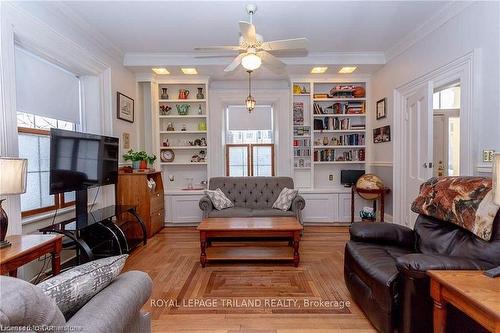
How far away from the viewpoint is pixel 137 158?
448cm

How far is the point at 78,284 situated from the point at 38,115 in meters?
2.61

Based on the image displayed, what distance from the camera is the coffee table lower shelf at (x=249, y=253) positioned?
3.19 m

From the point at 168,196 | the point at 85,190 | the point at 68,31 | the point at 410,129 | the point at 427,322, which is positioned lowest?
the point at 427,322

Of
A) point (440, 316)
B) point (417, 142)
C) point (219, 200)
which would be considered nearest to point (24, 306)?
point (440, 316)

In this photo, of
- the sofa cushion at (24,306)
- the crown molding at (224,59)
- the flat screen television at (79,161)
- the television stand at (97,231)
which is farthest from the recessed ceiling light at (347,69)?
the sofa cushion at (24,306)

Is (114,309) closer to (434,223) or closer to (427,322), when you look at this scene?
(427,322)

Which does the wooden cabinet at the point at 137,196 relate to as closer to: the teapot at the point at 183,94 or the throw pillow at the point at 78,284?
the teapot at the point at 183,94

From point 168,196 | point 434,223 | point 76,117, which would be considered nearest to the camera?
point 434,223

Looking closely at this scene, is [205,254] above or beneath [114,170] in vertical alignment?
beneath

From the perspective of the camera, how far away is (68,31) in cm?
318

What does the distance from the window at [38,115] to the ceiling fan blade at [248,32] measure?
2.14 metres

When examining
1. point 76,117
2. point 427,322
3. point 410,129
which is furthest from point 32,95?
point 410,129

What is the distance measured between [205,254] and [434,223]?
7.50 feet

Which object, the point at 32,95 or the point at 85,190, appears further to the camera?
the point at 85,190
